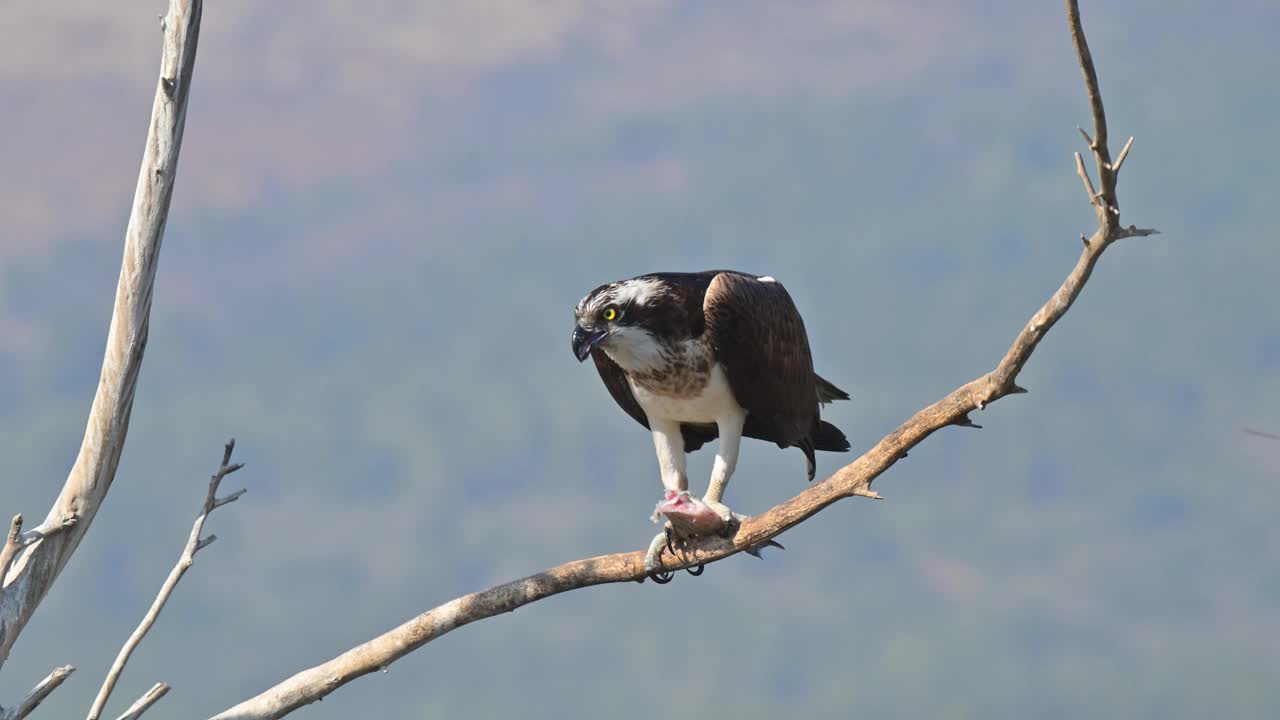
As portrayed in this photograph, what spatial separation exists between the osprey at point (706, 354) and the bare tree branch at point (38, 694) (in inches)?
106

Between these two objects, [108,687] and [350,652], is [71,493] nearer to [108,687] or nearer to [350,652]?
[108,687]

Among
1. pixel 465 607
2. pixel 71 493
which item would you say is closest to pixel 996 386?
pixel 465 607

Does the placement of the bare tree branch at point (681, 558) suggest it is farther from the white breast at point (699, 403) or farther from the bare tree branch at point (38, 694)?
the bare tree branch at point (38, 694)

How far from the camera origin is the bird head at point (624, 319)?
6715mm

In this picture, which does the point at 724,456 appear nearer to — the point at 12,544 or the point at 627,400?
the point at 627,400

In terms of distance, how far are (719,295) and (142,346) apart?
→ 2701 mm

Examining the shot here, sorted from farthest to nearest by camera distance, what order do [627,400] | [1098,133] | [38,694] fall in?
[627,400] → [38,694] → [1098,133]

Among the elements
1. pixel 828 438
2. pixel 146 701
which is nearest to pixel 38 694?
pixel 146 701

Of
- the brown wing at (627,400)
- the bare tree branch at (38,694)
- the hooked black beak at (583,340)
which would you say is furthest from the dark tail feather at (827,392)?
the bare tree branch at (38,694)

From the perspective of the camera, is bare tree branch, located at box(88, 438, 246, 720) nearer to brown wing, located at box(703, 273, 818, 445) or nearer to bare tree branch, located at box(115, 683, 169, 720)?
bare tree branch, located at box(115, 683, 169, 720)

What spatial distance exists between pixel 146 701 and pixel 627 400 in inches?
111

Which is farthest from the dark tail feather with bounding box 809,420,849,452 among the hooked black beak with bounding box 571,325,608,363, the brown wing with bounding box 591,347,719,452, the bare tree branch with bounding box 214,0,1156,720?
the hooked black beak with bounding box 571,325,608,363

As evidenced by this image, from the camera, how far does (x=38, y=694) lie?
5359mm

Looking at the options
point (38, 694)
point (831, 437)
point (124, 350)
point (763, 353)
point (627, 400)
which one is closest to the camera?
point (38, 694)
